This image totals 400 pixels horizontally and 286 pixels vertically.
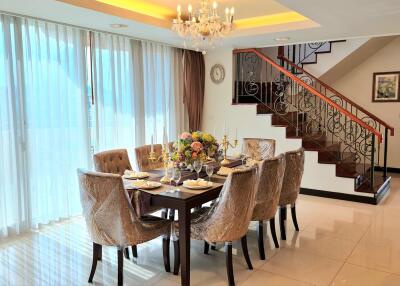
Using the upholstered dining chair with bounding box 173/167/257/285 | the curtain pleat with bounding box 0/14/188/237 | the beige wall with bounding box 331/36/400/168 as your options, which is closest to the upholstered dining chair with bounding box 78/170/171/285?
the upholstered dining chair with bounding box 173/167/257/285

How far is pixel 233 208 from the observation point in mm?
2742

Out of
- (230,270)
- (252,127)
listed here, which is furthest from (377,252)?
(252,127)

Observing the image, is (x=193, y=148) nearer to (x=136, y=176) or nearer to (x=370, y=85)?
(x=136, y=176)

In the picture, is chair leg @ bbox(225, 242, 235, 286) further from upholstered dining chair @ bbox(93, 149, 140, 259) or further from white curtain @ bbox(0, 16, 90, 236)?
white curtain @ bbox(0, 16, 90, 236)

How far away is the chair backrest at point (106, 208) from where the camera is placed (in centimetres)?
254

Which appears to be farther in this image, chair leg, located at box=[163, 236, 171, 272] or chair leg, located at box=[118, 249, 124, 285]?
chair leg, located at box=[163, 236, 171, 272]

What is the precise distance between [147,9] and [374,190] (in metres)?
4.28

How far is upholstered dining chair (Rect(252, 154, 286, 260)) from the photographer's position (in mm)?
3203

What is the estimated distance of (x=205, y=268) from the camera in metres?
3.21

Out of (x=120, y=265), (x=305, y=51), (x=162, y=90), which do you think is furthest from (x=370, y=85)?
(x=120, y=265)

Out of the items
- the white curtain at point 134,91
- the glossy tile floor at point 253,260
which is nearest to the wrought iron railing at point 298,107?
the white curtain at point 134,91

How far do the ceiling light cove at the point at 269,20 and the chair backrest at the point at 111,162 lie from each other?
9.07ft

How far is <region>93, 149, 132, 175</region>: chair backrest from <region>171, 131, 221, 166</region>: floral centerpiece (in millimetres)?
794

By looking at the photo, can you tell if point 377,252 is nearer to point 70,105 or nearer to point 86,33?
point 70,105
